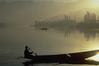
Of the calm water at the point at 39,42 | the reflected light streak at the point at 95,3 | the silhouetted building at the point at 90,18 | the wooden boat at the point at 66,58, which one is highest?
the reflected light streak at the point at 95,3

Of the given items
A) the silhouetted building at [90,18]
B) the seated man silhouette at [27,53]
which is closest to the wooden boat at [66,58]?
the seated man silhouette at [27,53]

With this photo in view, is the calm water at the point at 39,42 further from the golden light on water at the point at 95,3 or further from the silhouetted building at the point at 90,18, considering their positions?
the golden light on water at the point at 95,3

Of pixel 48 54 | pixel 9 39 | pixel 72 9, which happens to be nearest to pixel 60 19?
pixel 72 9

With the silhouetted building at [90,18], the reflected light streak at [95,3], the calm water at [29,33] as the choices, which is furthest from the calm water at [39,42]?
the reflected light streak at [95,3]

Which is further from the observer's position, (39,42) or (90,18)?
(39,42)

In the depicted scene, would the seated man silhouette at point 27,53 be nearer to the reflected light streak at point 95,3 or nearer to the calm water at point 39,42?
the calm water at point 39,42

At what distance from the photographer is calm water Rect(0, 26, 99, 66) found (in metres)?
3.14

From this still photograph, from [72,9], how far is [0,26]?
72cm

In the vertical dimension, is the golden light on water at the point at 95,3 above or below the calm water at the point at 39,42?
above

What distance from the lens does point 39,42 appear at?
3281 mm

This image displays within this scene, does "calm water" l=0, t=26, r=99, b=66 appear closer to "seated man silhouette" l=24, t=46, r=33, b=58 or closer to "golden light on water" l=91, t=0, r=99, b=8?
"seated man silhouette" l=24, t=46, r=33, b=58

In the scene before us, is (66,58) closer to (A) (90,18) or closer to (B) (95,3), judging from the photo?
(A) (90,18)

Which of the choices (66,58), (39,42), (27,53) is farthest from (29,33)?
(66,58)

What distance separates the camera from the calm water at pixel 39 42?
3.14 metres
